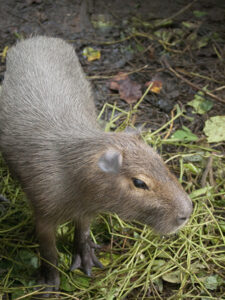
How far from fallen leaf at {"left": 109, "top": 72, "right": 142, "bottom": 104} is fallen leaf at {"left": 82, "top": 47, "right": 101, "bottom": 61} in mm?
393

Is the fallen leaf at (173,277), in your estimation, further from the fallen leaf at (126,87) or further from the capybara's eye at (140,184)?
the fallen leaf at (126,87)

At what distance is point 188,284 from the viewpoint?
317 cm

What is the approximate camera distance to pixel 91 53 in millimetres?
4922

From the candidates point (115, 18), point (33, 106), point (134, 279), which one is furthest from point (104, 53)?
point (134, 279)

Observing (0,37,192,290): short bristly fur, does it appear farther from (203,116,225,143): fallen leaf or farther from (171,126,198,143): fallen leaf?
(203,116,225,143): fallen leaf

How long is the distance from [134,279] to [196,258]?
0.57 m

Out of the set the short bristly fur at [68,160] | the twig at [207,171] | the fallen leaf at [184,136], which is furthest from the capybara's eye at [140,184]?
the fallen leaf at [184,136]

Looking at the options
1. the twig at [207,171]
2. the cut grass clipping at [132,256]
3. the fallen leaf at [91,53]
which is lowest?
the cut grass clipping at [132,256]

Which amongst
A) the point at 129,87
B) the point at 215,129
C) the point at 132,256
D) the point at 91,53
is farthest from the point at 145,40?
the point at 132,256

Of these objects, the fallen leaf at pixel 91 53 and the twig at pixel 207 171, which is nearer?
the twig at pixel 207 171

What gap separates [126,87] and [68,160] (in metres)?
2.21

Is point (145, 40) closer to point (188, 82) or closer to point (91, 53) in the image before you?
point (91, 53)

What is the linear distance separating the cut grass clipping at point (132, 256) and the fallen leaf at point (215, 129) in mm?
523

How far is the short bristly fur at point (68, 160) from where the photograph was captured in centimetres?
241
